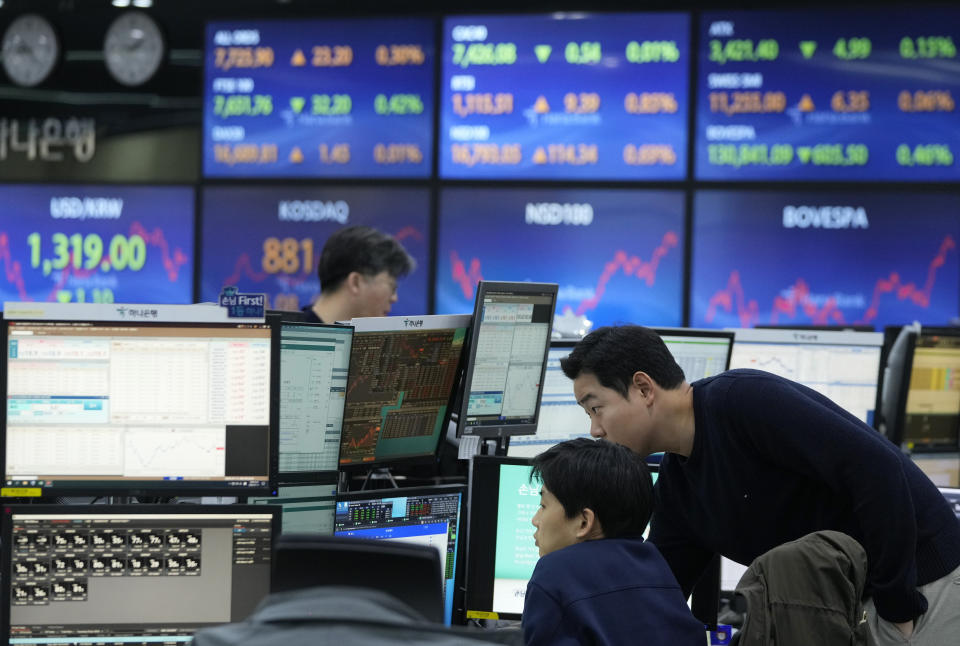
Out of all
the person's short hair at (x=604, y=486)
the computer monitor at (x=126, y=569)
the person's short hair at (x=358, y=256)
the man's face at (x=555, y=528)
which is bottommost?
the computer monitor at (x=126, y=569)

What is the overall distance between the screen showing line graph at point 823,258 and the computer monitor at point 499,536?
8.62ft

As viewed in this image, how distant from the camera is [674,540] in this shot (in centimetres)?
205

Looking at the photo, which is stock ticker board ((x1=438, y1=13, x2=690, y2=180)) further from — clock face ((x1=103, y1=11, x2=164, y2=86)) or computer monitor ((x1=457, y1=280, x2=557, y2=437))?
computer monitor ((x1=457, y1=280, x2=557, y2=437))

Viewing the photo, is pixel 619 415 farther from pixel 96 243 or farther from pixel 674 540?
pixel 96 243

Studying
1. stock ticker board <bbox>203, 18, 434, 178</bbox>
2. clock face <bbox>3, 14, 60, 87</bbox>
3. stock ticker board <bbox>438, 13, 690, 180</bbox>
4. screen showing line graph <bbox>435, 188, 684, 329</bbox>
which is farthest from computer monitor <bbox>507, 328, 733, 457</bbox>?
clock face <bbox>3, 14, 60, 87</bbox>

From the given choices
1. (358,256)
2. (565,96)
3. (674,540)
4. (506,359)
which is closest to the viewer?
(674,540)

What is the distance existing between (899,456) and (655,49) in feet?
10.8

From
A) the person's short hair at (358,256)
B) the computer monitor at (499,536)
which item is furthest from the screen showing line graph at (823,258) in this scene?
the computer monitor at (499,536)

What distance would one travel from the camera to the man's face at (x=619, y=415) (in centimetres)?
196

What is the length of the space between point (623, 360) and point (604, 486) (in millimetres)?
280

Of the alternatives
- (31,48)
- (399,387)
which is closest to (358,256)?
(399,387)

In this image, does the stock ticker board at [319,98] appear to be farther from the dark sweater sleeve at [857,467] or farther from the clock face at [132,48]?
the dark sweater sleeve at [857,467]

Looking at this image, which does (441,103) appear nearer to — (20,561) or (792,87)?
(792,87)

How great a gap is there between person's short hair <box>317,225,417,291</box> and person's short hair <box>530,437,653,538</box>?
70.8 inches
